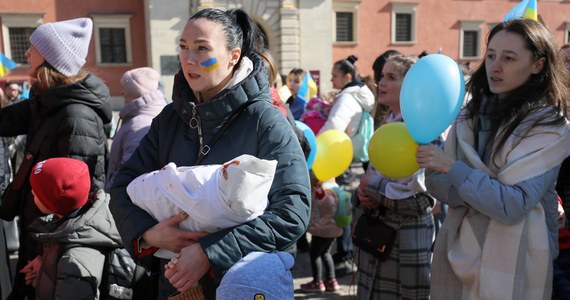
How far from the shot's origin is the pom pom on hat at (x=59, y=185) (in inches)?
87.2

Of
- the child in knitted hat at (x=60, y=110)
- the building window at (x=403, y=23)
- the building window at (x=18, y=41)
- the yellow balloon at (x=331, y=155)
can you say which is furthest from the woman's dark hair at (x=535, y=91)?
the building window at (x=403, y=23)

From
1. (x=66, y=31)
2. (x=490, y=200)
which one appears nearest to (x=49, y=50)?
(x=66, y=31)

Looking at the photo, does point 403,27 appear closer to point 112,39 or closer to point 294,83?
point 112,39

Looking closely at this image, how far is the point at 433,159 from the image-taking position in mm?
1977

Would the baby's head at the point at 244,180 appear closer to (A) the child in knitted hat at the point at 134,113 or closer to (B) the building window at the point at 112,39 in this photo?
(A) the child in knitted hat at the point at 134,113

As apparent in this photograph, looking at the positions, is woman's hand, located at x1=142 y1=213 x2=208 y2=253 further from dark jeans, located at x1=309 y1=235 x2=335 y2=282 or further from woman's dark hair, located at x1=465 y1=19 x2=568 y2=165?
dark jeans, located at x1=309 y1=235 x2=335 y2=282

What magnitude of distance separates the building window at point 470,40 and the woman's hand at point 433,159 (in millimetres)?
25710

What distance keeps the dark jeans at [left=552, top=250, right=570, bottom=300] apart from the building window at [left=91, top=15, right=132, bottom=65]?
21264mm

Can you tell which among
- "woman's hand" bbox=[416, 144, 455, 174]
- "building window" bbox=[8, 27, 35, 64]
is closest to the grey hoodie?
"woman's hand" bbox=[416, 144, 455, 174]

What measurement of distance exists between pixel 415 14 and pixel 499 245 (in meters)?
24.3

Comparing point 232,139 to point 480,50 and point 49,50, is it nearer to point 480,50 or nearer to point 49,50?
point 49,50

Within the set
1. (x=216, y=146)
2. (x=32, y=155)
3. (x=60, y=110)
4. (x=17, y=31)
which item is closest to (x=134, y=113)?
(x=60, y=110)

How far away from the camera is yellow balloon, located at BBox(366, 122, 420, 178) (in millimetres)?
2205

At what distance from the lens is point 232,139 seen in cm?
164
